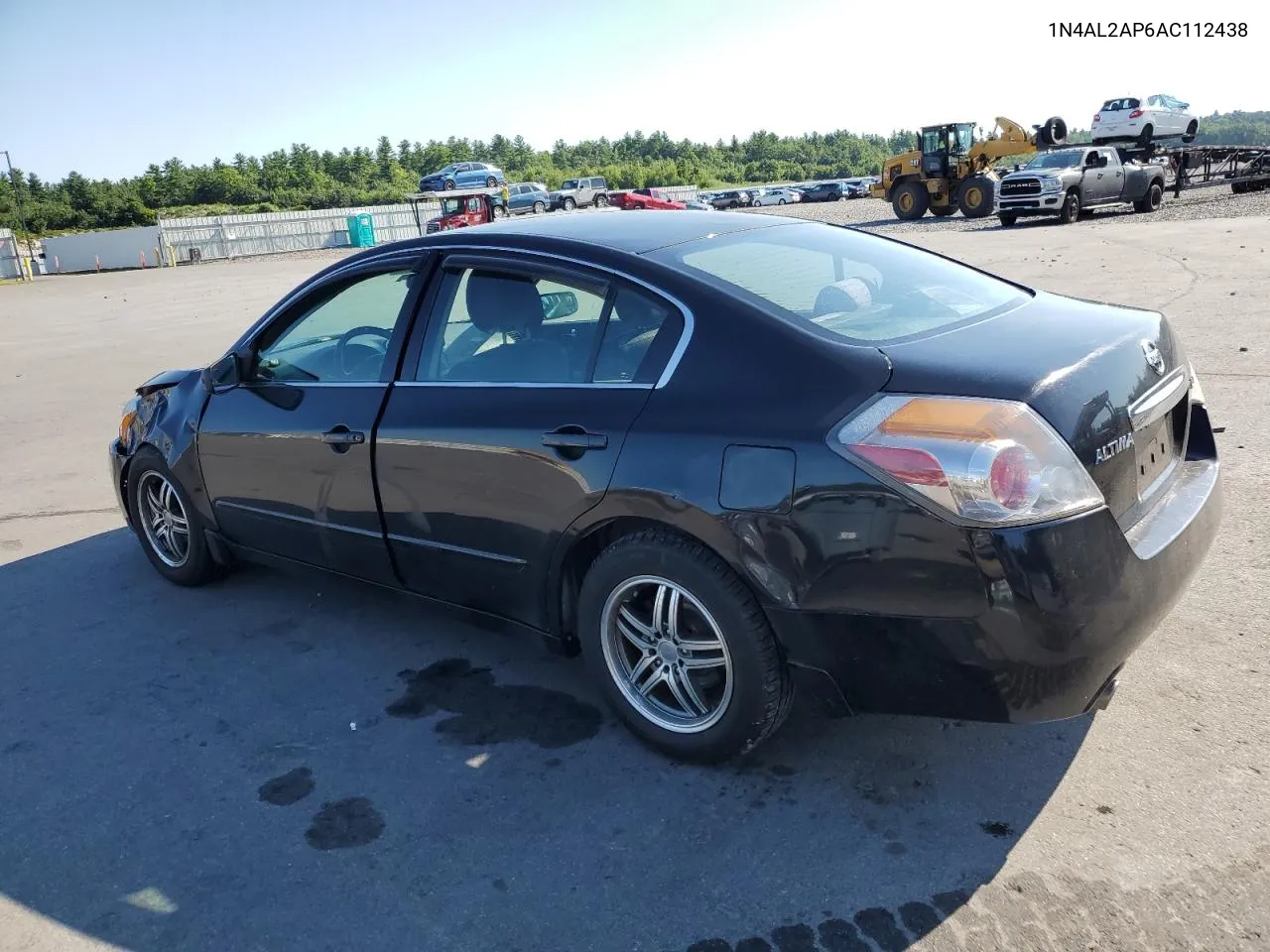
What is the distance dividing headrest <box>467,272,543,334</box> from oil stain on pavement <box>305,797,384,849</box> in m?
1.63

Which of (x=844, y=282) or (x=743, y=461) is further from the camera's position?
(x=844, y=282)

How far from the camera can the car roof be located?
343 centimetres

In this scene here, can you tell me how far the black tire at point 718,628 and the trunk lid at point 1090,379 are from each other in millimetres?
720

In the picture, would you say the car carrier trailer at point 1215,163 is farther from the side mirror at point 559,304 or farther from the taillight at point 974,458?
the taillight at point 974,458

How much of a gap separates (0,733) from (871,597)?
3124mm

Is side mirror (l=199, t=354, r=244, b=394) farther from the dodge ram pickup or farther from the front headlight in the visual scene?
the dodge ram pickup

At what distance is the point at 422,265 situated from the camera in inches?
148

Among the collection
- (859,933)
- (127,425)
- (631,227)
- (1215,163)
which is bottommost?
(859,933)

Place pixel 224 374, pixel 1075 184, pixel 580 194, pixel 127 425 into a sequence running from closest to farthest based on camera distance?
pixel 224 374, pixel 127 425, pixel 1075 184, pixel 580 194

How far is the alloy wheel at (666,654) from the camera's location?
9.91 ft

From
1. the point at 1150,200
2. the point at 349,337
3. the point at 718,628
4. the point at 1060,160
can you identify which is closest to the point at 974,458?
the point at 718,628

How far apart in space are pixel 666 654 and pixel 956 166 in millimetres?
33837

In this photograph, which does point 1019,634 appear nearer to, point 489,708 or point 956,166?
point 489,708

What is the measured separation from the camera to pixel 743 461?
2.74m
